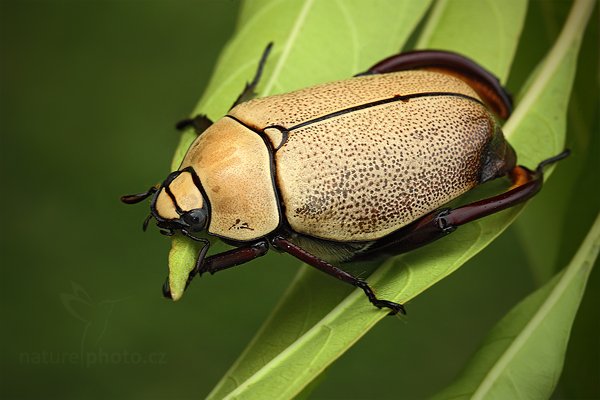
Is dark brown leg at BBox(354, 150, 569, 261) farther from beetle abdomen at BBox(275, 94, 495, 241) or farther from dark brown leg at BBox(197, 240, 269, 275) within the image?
dark brown leg at BBox(197, 240, 269, 275)

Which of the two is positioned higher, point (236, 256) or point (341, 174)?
point (341, 174)

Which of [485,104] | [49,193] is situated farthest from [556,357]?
[49,193]

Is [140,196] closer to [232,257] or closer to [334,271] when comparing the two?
[232,257]

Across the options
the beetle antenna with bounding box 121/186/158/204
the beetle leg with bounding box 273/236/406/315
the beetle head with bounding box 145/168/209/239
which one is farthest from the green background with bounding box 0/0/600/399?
the beetle leg with bounding box 273/236/406/315

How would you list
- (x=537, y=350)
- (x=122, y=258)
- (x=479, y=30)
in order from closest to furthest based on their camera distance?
(x=537, y=350) < (x=479, y=30) < (x=122, y=258)

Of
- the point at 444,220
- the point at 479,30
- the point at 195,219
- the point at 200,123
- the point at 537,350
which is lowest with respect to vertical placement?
the point at 537,350

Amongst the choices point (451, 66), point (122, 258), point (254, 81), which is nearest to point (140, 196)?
point (254, 81)
